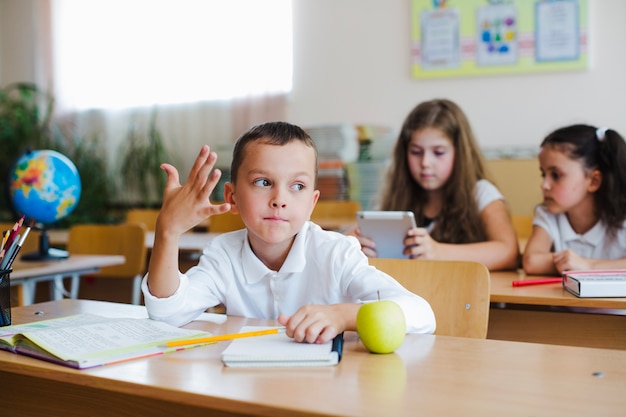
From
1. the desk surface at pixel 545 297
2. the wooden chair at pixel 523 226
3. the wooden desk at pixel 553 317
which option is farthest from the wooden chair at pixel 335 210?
the desk surface at pixel 545 297

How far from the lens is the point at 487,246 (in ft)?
7.44

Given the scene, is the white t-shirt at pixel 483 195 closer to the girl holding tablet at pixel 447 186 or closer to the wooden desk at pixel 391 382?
the girl holding tablet at pixel 447 186

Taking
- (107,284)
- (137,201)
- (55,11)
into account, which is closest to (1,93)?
(55,11)

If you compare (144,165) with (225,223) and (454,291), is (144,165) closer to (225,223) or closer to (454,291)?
(225,223)

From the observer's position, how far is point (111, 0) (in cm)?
609

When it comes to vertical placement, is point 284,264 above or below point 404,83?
below

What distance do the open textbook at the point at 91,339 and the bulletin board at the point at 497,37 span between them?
12.2 ft

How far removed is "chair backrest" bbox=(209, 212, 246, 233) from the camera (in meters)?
3.84

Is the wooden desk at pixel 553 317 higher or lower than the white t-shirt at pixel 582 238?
lower

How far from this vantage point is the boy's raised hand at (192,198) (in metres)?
1.20

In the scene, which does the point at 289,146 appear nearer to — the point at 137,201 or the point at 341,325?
the point at 341,325

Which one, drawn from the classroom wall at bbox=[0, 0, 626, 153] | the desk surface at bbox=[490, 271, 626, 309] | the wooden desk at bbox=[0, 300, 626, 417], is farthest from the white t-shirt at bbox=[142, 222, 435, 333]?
the classroom wall at bbox=[0, 0, 626, 153]

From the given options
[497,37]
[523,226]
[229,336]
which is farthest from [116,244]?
[497,37]

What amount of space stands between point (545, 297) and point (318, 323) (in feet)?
2.77
